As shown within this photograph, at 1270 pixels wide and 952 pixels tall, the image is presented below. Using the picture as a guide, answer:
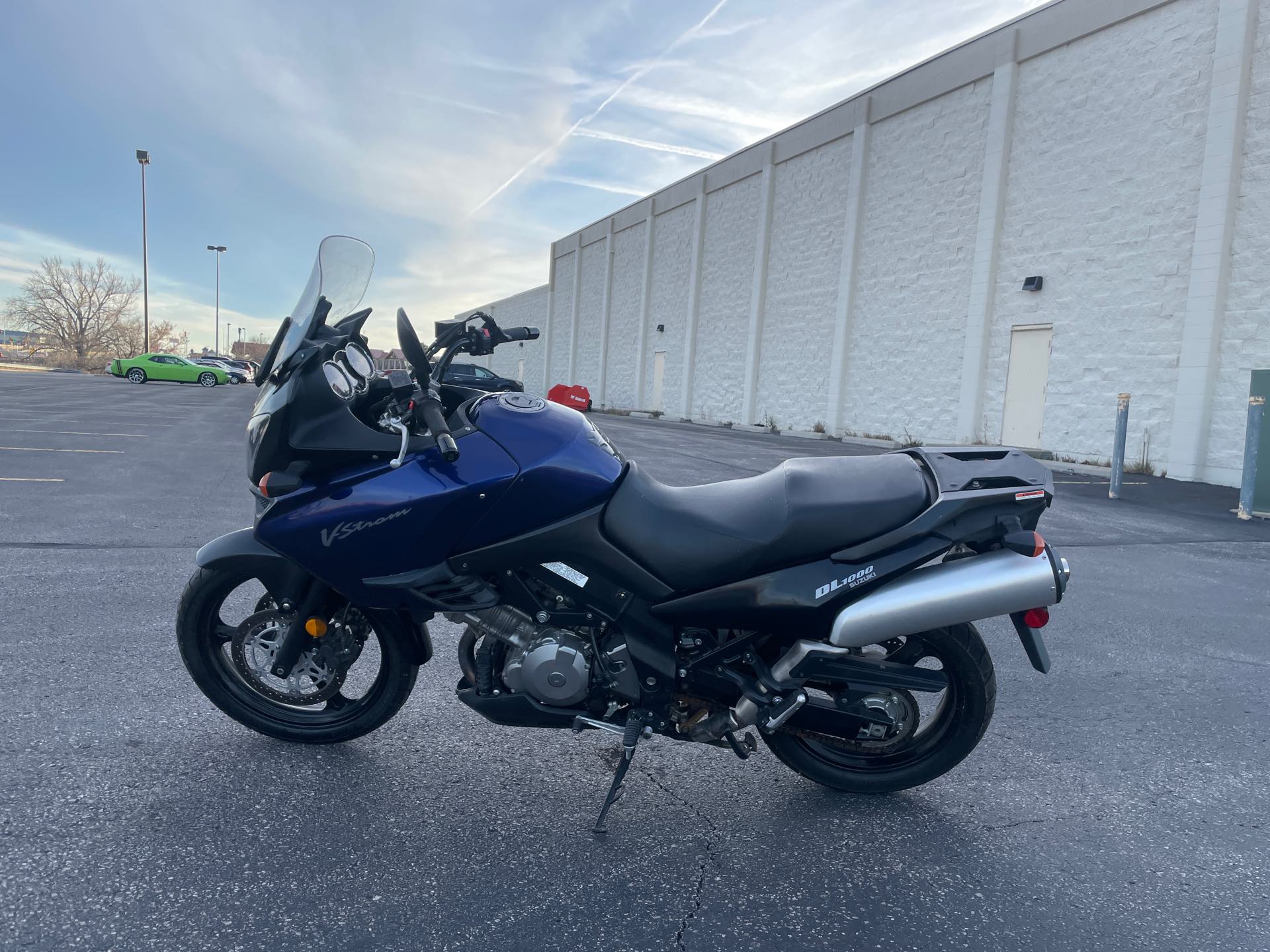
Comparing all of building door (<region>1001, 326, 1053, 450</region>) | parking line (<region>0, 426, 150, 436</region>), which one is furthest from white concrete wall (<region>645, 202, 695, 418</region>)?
parking line (<region>0, 426, 150, 436</region>)

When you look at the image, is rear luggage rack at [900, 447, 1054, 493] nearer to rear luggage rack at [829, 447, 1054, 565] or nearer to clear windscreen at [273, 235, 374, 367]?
rear luggage rack at [829, 447, 1054, 565]

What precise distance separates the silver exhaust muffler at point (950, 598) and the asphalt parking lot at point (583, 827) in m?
0.70

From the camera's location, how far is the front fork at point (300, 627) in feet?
9.17

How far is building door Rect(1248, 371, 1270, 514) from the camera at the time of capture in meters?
9.22

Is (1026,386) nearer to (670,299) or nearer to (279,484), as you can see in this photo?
(279,484)

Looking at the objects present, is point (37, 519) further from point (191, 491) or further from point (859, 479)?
point (859, 479)

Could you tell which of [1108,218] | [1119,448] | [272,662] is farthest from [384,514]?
[1108,218]

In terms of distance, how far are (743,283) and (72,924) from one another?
24.7m

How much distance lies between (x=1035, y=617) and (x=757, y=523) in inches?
35.0

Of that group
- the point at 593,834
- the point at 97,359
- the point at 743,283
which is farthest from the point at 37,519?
the point at 97,359

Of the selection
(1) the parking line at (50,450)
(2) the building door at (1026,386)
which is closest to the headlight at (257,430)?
(1) the parking line at (50,450)

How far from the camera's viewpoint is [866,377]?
1983cm

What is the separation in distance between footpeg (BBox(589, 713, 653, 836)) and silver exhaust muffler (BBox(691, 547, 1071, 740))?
0.60 metres

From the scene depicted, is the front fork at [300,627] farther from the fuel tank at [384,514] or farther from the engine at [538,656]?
the engine at [538,656]
